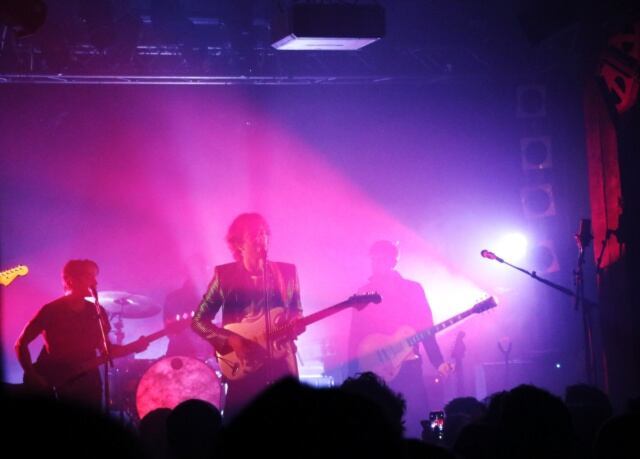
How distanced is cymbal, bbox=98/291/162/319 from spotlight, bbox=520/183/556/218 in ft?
20.8

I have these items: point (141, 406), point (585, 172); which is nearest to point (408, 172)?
point (585, 172)

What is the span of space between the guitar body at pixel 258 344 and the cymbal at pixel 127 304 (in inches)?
186

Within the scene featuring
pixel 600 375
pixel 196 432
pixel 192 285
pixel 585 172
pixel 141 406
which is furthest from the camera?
pixel 585 172

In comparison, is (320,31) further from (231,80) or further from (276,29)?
(231,80)

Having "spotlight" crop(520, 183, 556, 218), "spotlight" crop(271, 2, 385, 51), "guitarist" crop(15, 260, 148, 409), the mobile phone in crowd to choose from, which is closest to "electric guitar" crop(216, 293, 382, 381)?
"guitarist" crop(15, 260, 148, 409)

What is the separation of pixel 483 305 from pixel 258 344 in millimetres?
4476

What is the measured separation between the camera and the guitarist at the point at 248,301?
6.50m

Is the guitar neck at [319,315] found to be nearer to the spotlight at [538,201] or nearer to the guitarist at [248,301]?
the guitarist at [248,301]

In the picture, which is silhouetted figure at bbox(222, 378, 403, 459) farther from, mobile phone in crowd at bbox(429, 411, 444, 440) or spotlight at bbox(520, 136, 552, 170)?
spotlight at bbox(520, 136, 552, 170)

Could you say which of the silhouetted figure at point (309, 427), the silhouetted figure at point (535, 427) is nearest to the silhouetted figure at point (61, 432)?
the silhouetted figure at point (309, 427)

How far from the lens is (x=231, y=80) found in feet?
42.2

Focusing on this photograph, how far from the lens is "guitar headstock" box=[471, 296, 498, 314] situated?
400 inches

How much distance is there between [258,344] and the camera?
6559 millimetres

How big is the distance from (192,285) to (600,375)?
5.85 metres
